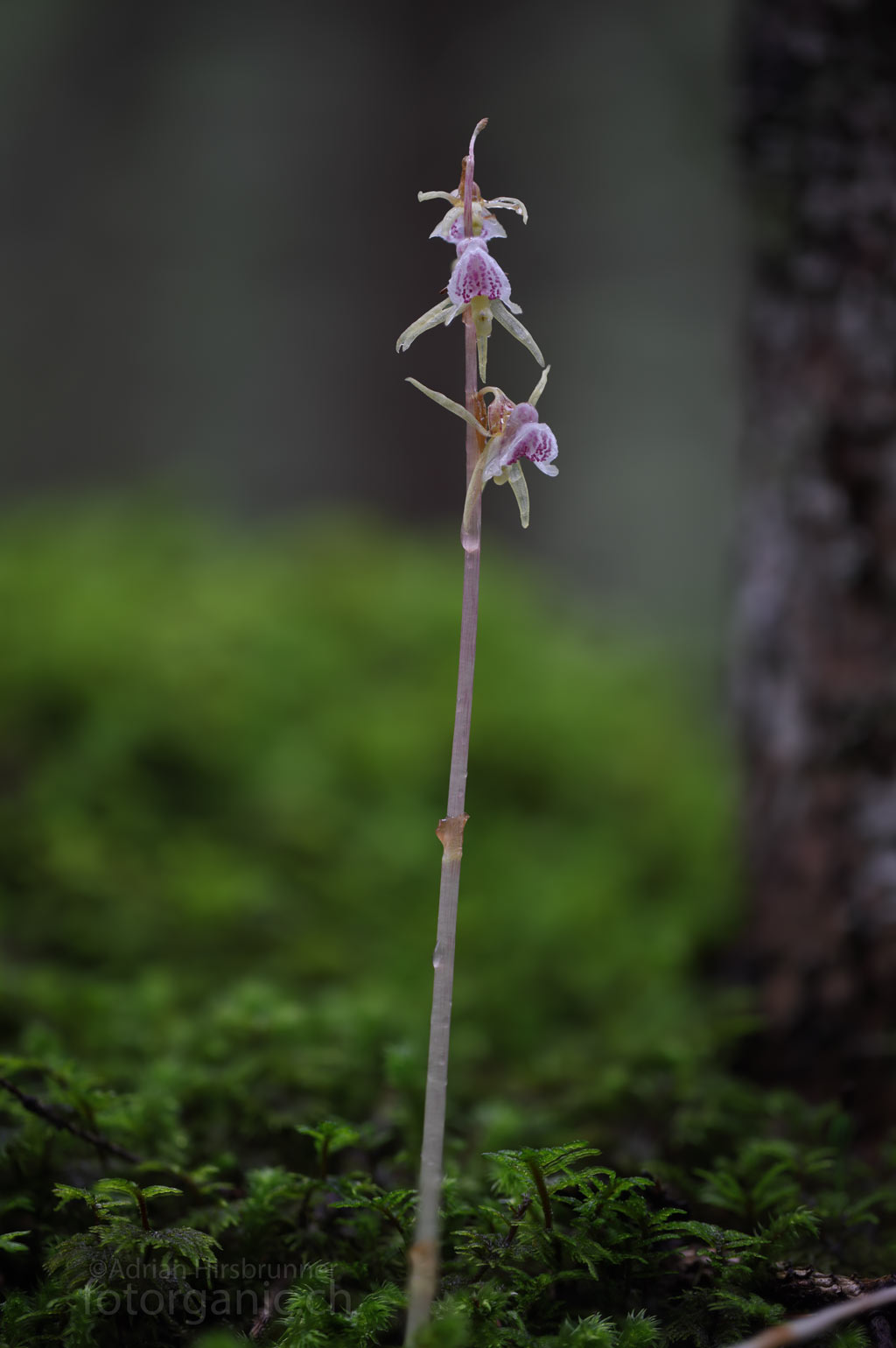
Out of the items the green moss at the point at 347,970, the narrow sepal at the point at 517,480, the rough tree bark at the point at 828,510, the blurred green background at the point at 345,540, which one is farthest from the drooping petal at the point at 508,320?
the rough tree bark at the point at 828,510

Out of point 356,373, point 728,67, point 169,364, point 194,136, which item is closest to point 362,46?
point 194,136

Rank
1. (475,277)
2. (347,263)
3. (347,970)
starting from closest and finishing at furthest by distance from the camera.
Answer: (475,277) → (347,970) → (347,263)

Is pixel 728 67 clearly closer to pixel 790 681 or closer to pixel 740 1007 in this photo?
pixel 790 681

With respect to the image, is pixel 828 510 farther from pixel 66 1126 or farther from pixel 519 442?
pixel 66 1126

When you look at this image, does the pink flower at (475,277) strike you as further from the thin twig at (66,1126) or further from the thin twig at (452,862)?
the thin twig at (66,1126)

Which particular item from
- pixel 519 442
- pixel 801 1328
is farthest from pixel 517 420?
pixel 801 1328
